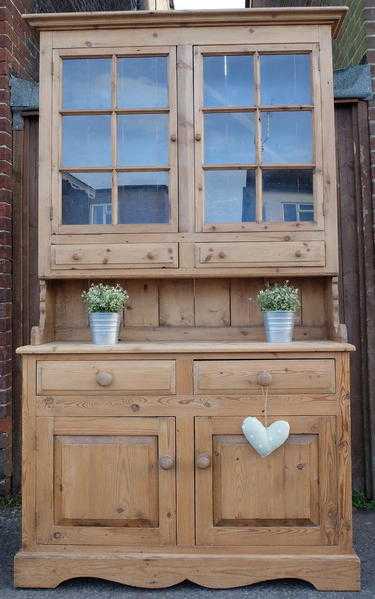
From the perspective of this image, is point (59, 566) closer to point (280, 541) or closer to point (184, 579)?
point (184, 579)

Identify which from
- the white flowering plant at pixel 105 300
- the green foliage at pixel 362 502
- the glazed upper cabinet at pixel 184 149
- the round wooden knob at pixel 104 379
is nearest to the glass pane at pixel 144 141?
the glazed upper cabinet at pixel 184 149

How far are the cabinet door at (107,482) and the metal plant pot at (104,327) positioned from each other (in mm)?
365

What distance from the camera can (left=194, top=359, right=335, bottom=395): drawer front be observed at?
7.48ft

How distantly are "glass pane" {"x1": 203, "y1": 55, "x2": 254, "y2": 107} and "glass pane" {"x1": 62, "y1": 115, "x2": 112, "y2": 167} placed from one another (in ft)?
1.72

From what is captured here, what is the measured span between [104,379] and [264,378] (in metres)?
0.69

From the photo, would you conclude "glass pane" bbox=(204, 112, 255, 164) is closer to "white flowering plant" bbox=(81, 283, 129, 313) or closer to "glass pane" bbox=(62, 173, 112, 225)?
"glass pane" bbox=(62, 173, 112, 225)

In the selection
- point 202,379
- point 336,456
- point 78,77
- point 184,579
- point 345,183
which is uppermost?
point 78,77

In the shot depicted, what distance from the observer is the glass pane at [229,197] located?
102 inches

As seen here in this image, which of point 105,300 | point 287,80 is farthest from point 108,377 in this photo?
point 287,80

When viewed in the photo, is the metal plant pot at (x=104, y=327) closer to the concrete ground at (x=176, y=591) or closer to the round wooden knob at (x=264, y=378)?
the round wooden knob at (x=264, y=378)

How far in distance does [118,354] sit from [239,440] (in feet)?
2.10

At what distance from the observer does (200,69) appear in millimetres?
2598

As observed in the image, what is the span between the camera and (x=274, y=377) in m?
2.28

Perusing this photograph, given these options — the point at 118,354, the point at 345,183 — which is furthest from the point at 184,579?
the point at 345,183
